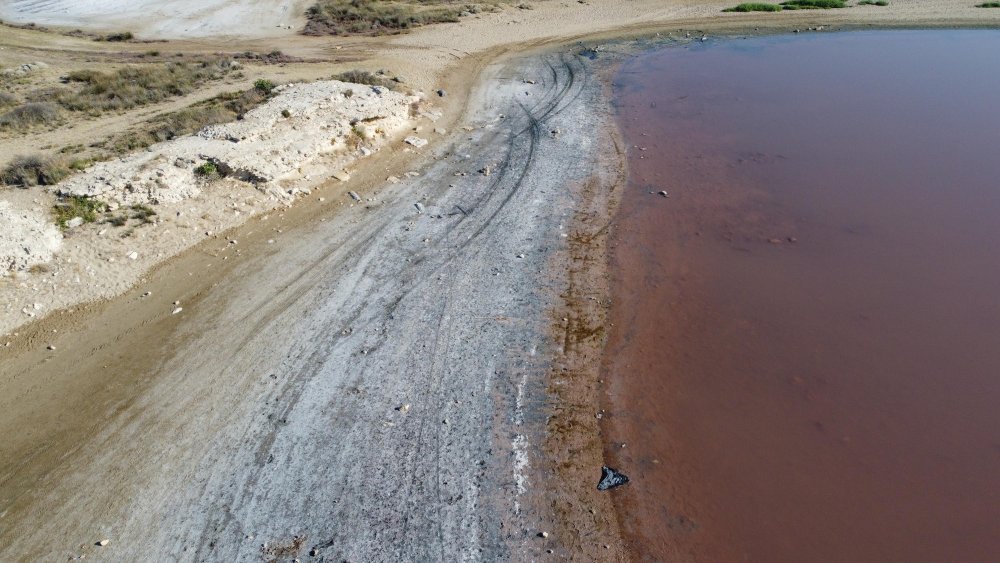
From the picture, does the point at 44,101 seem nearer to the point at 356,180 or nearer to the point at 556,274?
the point at 356,180

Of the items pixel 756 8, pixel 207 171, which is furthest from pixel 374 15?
pixel 756 8

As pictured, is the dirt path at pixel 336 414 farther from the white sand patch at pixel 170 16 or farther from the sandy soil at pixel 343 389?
the white sand patch at pixel 170 16

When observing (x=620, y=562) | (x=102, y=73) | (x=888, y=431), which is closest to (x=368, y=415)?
(x=620, y=562)

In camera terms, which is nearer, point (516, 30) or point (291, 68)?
point (291, 68)

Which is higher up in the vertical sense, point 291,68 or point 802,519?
point 291,68

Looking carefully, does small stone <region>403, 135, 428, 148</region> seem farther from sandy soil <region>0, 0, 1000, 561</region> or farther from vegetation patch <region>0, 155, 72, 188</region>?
vegetation patch <region>0, 155, 72, 188</region>

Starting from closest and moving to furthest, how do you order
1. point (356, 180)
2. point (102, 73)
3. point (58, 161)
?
point (58, 161)
point (356, 180)
point (102, 73)

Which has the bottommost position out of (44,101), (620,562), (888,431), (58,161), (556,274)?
(620,562)

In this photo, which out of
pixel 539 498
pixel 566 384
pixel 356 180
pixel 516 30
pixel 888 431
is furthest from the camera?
pixel 516 30
